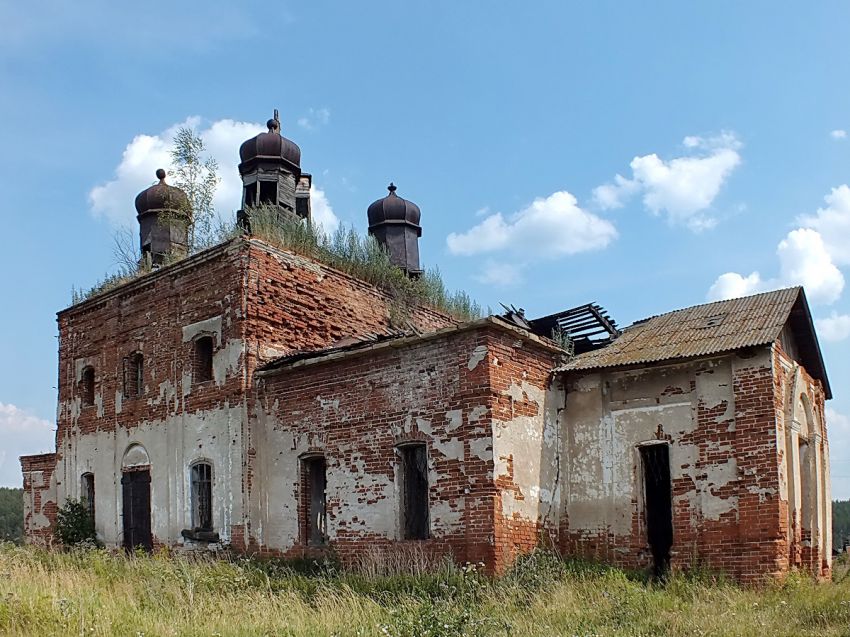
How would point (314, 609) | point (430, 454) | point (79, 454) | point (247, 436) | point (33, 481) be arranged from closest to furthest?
point (314, 609)
point (430, 454)
point (247, 436)
point (79, 454)
point (33, 481)

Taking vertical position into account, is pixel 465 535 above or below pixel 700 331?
below

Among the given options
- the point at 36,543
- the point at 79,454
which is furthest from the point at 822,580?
the point at 36,543

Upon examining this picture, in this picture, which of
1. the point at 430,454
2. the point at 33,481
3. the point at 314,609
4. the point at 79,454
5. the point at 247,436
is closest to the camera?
the point at 314,609

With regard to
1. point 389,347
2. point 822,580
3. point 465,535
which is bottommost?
point 822,580

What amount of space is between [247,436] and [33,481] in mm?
7949

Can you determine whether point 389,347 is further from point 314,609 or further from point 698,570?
point 698,570

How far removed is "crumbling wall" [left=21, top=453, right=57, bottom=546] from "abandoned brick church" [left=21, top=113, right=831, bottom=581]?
79.2 inches

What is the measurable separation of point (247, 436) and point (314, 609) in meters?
4.49

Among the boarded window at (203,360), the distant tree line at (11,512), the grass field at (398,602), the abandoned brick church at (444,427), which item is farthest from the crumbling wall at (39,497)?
the distant tree line at (11,512)

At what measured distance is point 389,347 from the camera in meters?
13.9

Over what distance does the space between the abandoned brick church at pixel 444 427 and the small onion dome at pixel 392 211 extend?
3.10 metres

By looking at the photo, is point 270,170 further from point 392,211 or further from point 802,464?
point 802,464

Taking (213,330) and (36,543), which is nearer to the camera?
(213,330)

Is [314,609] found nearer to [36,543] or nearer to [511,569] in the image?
[511,569]
